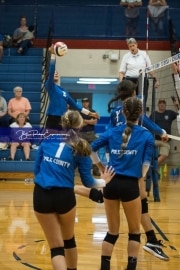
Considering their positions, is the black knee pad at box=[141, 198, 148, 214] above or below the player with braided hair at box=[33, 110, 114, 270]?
below

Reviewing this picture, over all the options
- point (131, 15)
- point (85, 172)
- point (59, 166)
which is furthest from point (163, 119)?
point (59, 166)

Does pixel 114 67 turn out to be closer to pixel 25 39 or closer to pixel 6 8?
pixel 25 39

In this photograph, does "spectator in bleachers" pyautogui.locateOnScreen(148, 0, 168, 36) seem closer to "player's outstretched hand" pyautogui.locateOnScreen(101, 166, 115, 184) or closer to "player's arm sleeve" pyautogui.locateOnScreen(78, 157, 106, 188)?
"player's outstretched hand" pyautogui.locateOnScreen(101, 166, 115, 184)

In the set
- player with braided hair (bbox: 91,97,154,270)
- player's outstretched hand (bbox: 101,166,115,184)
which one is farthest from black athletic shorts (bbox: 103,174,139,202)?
player's outstretched hand (bbox: 101,166,115,184)

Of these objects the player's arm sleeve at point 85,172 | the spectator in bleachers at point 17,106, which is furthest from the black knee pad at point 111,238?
the spectator in bleachers at point 17,106

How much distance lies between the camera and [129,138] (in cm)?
477

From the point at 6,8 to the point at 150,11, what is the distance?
4.79 meters

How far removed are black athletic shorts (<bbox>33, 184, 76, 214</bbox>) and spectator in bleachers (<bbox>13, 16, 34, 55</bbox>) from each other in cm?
1224

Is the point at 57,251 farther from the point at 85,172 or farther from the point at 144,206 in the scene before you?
the point at 144,206

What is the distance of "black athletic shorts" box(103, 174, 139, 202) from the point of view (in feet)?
15.6

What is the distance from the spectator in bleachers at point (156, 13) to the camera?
1508cm

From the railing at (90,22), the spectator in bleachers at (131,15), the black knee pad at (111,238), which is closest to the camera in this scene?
the black knee pad at (111,238)

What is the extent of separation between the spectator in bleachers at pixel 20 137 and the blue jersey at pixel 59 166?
8237mm

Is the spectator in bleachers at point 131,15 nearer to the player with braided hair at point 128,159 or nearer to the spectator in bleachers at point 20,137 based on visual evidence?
the spectator in bleachers at point 20,137
